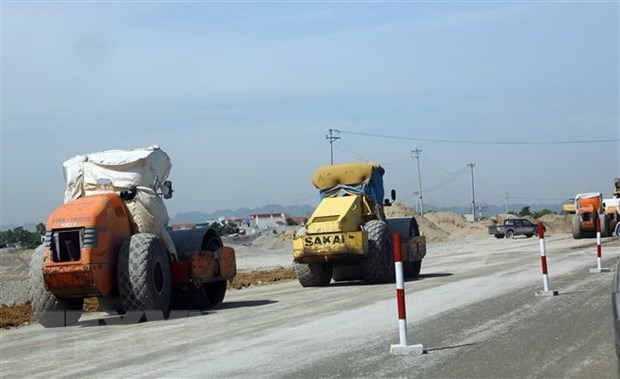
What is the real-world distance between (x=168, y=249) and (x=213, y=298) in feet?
6.24

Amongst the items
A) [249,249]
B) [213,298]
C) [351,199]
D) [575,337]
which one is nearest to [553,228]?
[249,249]

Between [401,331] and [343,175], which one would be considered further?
[343,175]

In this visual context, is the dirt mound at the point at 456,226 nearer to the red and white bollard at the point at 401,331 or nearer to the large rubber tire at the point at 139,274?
the large rubber tire at the point at 139,274

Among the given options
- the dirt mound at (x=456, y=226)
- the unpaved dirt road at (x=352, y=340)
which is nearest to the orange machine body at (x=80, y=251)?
the unpaved dirt road at (x=352, y=340)

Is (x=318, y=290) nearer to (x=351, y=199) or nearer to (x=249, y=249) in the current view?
(x=351, y=199)

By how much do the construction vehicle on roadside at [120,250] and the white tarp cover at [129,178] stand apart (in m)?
0.02

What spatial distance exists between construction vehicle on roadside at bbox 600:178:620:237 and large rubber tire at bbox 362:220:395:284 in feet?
93.3

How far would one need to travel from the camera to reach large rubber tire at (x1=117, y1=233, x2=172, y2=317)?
14695 millimetres

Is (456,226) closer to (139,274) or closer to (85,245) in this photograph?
(139,274)

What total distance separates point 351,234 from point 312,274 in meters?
1.82

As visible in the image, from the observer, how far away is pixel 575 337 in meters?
10.3

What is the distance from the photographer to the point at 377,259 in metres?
21.4

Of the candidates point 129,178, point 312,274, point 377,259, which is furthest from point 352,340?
point 312,274

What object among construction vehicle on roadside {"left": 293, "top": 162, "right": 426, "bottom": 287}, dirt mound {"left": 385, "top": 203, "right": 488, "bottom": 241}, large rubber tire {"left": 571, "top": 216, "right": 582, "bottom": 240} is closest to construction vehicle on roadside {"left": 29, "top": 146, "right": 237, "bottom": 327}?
construction vehicle on roadside {"left": 293, "top": 162, "right": 426, "bottom": 287}
